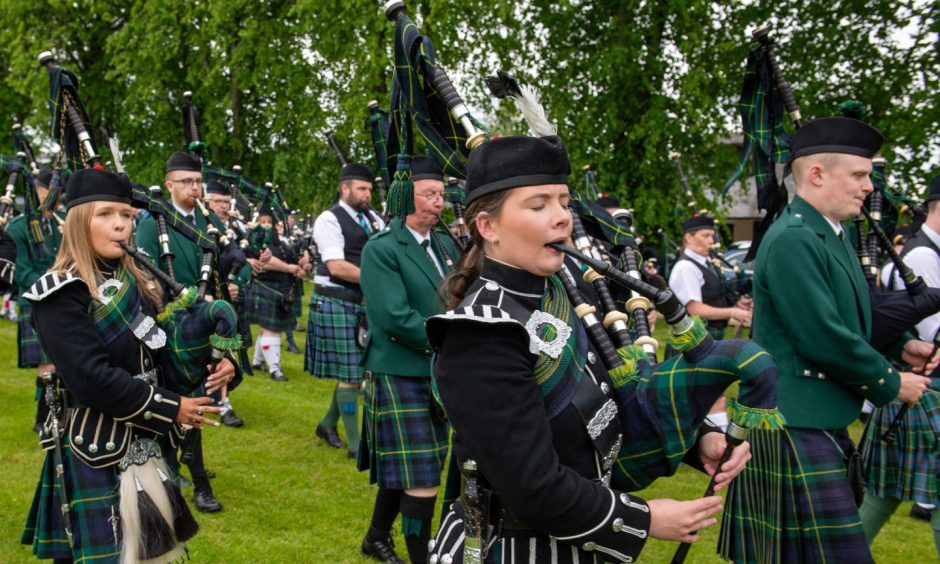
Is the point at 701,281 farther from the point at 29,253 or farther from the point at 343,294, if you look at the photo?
the point at 29,253

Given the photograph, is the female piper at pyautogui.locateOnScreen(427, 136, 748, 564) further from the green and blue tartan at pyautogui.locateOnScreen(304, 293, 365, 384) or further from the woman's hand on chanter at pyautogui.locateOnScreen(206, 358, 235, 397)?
the green and blue tartan at pyautogui.locateOnScreen(304, 293, 365, 384)

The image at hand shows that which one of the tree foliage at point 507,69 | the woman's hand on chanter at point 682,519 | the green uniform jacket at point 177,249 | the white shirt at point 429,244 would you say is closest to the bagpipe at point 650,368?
the woman's hand on chanter at point 682,519

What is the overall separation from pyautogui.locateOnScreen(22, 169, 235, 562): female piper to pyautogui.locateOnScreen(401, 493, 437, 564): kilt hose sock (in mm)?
1085

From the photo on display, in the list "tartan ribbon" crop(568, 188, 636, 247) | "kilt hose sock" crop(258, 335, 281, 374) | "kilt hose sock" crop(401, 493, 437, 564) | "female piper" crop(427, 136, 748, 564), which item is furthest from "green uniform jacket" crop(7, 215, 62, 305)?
"female piper" crop(427, 136, 748, 564)

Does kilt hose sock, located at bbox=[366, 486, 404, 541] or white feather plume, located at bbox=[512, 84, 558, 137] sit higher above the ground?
white feather plume, located at bbox=[512, 84, 558, 137]

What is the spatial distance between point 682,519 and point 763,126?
262 cm

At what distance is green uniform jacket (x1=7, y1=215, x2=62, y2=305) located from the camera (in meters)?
6.00

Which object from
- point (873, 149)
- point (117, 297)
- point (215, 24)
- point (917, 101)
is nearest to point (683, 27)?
point (917, 101)

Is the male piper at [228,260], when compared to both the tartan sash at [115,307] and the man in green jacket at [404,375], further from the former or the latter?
the tartan sash at [115,307]

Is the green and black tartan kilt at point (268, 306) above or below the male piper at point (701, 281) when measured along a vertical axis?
below

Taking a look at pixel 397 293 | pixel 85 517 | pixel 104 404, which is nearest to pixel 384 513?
pixel 397 293

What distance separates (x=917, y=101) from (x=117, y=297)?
12.0 meters

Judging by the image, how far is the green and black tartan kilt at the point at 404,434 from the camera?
3.69 metres

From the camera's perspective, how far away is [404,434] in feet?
12.3
